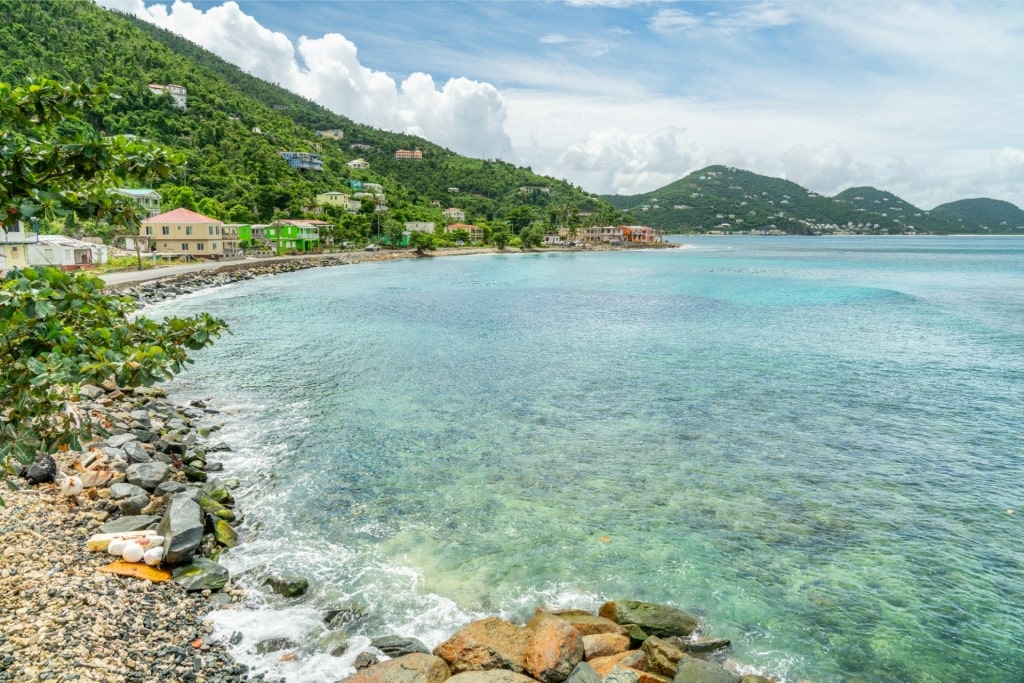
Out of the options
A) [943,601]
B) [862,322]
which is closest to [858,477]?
[943,601]

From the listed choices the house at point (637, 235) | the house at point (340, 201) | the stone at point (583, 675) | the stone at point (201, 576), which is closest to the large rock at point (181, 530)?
the stone at point (201, 576)

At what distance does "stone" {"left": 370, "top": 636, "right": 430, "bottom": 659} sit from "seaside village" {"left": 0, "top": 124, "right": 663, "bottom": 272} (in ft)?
46.0

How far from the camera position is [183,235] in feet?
225

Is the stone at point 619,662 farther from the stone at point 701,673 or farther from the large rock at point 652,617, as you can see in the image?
the large rock at point 652,617

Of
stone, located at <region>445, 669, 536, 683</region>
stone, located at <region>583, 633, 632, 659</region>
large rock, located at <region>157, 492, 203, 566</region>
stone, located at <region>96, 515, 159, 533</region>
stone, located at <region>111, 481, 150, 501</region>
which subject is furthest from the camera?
stone, located at <region>111, 481, 150, 501</region>

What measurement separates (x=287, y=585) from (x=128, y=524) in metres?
3.56

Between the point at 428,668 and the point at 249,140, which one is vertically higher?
the point at 249,140

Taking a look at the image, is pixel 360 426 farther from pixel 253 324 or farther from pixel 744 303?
pixel 744 303

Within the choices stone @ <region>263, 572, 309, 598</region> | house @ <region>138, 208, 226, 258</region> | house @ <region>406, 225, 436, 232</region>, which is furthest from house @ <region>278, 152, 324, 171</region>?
stone @ <region>263, 572, 309, 598</region>

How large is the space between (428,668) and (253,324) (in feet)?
104

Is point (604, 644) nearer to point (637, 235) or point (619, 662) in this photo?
point (619, 662)

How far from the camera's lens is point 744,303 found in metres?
50.0

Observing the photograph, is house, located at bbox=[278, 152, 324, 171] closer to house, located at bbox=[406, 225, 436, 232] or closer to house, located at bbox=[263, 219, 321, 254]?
house, located at bbox=[406, 225, 436, 232]

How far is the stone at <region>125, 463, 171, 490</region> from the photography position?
12617mm
